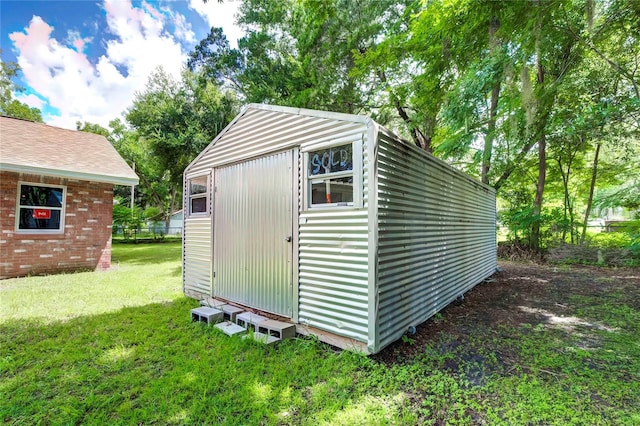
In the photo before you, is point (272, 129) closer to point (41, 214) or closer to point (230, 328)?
point (230, 328)

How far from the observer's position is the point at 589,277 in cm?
712

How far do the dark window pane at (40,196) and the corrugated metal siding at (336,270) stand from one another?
307 inches

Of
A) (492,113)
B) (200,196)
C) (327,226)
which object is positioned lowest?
(327,226)

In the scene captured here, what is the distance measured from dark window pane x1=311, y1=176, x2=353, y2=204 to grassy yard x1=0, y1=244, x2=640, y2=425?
1.63m

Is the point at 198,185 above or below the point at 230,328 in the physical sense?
above

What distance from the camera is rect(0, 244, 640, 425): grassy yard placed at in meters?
2.11

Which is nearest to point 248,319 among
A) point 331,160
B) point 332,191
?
point 332,191

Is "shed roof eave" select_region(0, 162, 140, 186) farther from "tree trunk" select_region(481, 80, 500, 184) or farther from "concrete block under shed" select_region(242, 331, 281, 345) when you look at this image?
"tree trunk" select_region(481, 80, 500, 184)

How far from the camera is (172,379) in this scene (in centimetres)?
256

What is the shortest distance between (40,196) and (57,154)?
135cm

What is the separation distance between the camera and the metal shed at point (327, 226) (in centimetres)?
291

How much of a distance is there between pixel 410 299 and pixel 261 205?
2.31 metres

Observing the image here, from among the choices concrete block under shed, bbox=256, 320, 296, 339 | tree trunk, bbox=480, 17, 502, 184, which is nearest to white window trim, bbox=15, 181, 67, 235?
concrete block under shed, bbox=256, 320, 296, 339

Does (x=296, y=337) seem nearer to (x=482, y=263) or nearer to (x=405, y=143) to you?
(x=405, y=143)
